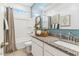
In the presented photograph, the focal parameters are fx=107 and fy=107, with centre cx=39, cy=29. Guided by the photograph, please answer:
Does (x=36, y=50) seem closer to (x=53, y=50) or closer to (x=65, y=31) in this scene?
(x=53, y=50)

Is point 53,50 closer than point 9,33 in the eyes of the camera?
Yes

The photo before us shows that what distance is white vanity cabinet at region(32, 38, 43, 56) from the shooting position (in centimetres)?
179

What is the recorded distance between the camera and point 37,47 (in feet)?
6.52

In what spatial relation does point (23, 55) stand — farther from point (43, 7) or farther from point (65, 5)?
point (65, 5)

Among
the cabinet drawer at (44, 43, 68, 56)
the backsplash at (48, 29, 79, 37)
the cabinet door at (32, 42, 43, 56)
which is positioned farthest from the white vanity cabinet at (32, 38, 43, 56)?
the backsplash at (48, 29, 79, 37)

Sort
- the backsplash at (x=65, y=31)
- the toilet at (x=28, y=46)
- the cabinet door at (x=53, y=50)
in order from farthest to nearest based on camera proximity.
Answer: the toilet at (x=28, y=46) → the backsplash at (x=65, y=31) → the cabinet door at (x=53, y=50)

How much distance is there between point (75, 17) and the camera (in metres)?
1.65

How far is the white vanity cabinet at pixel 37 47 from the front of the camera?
5.89 feet

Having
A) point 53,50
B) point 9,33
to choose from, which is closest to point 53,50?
point 53,50

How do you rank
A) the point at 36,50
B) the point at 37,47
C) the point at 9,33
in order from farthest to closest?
the point at 37,47, the point at 36,50, the point at 9,33

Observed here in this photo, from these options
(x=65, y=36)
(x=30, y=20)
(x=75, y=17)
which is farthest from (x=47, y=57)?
(x=75, y=17)

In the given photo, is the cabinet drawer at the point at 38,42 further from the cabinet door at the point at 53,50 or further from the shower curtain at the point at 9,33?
the shower curtain at the point at 9,33

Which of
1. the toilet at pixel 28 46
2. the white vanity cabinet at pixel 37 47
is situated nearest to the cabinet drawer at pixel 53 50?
the white vanity cabinet at pixel 37 47

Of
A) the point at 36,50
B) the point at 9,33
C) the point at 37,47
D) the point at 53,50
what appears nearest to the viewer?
the point at 53,50
